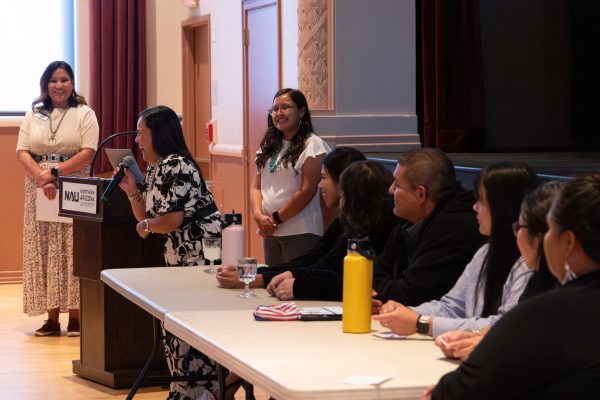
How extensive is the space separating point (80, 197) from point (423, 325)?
315 cm

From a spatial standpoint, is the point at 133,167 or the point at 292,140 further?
the point at 292,140

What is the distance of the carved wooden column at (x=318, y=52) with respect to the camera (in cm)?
606

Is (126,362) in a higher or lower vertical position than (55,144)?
lower

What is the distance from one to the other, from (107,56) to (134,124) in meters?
0.60

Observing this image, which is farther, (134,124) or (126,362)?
(134,124)

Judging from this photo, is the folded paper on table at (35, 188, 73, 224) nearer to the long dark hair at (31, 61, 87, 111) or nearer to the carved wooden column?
the long dark hair at (31, 61, 87, 111)

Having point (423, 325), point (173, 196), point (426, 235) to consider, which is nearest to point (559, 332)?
point (423, 325)

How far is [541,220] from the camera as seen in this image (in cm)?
230

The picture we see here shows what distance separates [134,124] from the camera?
9.00 meters

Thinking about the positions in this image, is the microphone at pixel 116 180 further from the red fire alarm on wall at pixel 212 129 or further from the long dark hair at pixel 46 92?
the red fire alarm on wall at pixel 212 129

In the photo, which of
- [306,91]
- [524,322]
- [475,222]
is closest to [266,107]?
[306,91]

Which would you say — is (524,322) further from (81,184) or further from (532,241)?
(81,184)

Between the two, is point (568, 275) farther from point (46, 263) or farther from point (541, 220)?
point (46, 263)

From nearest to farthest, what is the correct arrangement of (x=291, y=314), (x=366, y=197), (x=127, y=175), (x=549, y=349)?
1. (x=549, y=349)
2. (x=291, y=314)
3. (x=366, y=197)
4. (x=127, y=175)
